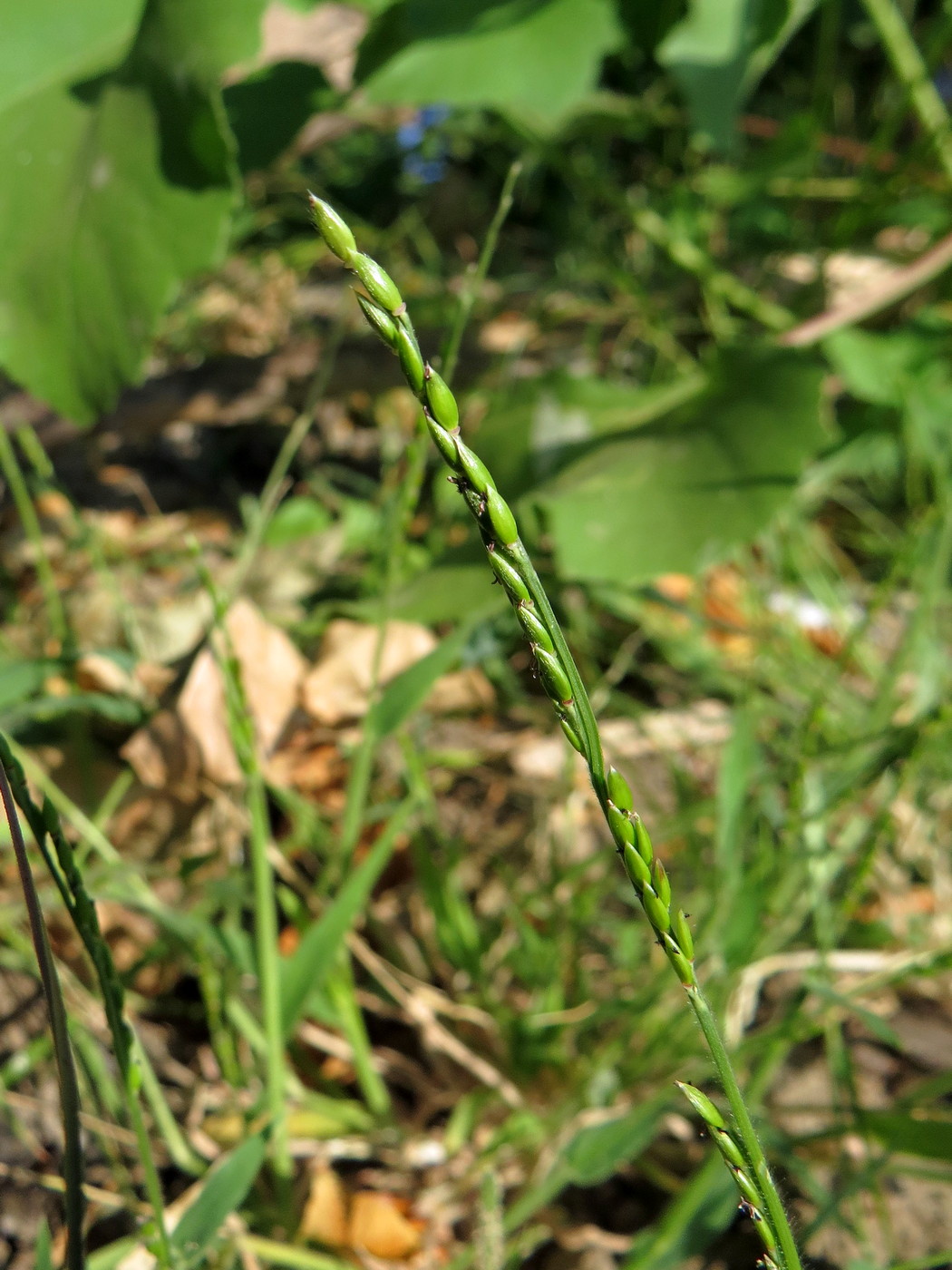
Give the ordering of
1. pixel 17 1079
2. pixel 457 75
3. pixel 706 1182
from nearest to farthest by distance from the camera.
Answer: pixel 706 1182 → pixel 17 1079 → pixel 457 75

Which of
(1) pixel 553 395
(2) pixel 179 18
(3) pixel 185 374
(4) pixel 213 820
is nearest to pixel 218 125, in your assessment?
(2) pixel 179 18

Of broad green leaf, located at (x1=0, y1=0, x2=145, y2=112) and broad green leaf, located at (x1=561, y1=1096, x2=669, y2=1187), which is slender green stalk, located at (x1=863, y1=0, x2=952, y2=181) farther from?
broad green leaf, located at (x1=561, y1=1096, x2=669, y2=1187)

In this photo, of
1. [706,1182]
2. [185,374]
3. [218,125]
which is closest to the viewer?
[706,1182]

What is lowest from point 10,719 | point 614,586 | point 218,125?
point 614,586

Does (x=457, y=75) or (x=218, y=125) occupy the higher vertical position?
(x=218, y=125)

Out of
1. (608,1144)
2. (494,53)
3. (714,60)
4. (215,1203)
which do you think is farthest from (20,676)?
(714,60)

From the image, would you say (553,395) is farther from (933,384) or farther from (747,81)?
(933,384)

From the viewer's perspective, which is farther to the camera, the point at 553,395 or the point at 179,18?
the point at 553,395
